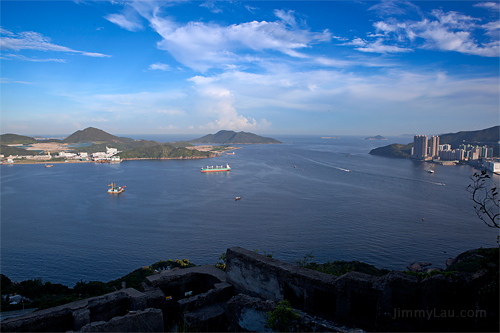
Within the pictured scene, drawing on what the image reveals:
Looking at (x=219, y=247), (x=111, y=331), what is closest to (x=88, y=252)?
(x=219, y=247)

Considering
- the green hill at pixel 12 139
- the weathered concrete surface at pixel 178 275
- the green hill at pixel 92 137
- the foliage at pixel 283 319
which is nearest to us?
the foliage at pixel 283 319

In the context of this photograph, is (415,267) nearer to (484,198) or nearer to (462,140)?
(484,198)

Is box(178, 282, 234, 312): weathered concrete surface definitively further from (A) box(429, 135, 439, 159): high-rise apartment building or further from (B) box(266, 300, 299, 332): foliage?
(A) box(429, 135, 439, 159): high-rise apartment building

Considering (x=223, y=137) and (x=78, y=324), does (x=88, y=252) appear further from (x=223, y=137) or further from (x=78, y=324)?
(x=223, y=137)

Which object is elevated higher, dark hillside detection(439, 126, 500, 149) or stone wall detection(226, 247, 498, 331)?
dark hillside detection(439, 126, 500, 149)

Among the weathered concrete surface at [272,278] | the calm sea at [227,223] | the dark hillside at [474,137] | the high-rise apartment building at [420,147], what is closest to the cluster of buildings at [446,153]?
the high-rise apartment building at [420,147]

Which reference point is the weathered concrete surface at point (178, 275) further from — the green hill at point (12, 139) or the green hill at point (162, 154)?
the green hill at point (12, 139)

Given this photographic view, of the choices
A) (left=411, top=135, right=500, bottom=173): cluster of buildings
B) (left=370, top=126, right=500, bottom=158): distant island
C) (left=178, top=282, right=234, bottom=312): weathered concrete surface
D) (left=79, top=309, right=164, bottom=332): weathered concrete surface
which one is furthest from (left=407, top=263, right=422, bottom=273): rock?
(left=370, top=126, right=500, bottom=158): distant island
